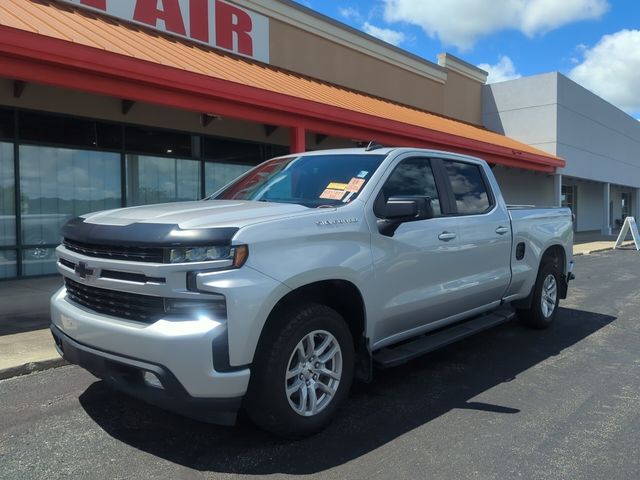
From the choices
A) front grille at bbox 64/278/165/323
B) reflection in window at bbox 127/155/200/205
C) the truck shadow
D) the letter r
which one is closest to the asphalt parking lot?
the truck shadow

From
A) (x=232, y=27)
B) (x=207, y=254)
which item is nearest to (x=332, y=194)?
(x=207, y=254)

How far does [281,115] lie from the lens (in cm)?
1016

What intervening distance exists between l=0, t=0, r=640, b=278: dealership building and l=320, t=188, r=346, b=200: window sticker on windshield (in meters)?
4.67

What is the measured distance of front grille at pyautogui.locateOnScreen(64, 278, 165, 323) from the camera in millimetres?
3162

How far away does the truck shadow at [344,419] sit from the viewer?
10.9 ft

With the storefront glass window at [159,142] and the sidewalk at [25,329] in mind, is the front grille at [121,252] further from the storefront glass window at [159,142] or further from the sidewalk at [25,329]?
the storefront glass window at [159,142]

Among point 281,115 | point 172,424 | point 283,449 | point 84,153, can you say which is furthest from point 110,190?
point 283,449

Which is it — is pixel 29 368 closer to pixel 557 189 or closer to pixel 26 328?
pixel 26 328

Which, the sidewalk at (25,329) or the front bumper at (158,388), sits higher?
the front bumper at (158,388)

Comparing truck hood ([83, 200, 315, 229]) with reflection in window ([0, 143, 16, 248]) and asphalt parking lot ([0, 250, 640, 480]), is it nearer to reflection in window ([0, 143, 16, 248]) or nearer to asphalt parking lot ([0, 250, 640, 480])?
asphalt parking lot ([0, 250, 640, 480])

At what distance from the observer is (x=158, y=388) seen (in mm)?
3068

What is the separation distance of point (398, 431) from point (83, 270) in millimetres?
2340

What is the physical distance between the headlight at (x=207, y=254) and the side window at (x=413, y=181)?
1531mm

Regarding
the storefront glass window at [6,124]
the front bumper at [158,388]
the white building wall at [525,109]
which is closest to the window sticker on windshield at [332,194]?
the front bumper at [158,388]
